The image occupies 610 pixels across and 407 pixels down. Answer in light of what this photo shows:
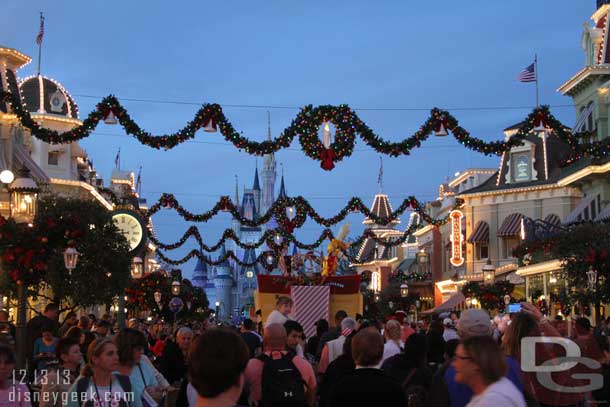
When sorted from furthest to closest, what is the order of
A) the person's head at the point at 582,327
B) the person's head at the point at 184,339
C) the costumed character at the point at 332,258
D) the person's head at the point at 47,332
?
1. the costumed character at the point at 332,258
2. the person's head at the point at 47,332
3. the person's head at the point at 184,339
4. the person's head at the point at 582,327

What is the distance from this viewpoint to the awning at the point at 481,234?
Answer: 6241 cm

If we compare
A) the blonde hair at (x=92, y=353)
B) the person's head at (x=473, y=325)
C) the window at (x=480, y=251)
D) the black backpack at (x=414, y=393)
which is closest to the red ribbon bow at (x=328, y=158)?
the black backpack at (x=414, y=393)

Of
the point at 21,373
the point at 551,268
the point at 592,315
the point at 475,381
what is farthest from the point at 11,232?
the point at 551,268

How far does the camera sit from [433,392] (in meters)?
8.00

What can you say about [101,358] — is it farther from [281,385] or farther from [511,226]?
[511,226]

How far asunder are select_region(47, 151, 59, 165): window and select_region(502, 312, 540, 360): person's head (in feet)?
206

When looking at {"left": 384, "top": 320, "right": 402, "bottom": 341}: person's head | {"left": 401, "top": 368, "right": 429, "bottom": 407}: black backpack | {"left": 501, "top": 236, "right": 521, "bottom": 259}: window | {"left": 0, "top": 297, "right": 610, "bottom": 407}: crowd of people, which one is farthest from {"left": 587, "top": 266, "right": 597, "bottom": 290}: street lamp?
{"left": 501, "top": 236, "right": 521, "bottom": 259}: window

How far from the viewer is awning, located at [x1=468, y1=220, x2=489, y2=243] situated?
62406 mm

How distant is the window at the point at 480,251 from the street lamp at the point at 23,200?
4875 centimetres

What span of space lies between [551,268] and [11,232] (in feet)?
98.1

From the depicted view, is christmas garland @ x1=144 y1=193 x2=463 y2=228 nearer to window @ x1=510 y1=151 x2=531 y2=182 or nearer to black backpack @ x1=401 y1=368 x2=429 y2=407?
window @ x1=510 y1=151 x2=531 y2=182

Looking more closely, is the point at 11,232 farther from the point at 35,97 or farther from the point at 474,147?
the point at 35,97

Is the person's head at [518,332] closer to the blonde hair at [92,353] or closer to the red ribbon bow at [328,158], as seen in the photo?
the blonde hair at [92,353]

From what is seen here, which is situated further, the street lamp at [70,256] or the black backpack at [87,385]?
the street lamp at [70,256]
